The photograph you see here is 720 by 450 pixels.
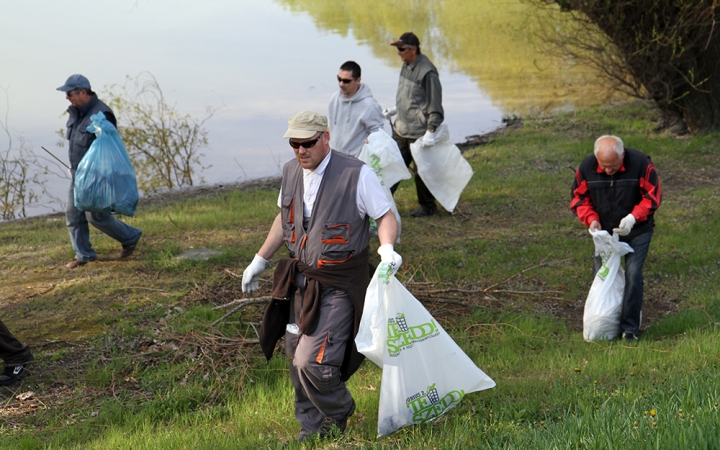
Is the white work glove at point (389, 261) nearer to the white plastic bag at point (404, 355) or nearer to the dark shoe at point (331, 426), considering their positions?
the white plastic bag at point (404, 355)

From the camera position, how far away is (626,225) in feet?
18.4

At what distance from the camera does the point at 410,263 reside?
23.9 feet

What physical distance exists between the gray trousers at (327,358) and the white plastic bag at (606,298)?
2.48 meters

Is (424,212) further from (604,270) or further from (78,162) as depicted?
(78,162)

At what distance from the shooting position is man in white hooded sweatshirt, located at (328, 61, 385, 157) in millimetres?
7749

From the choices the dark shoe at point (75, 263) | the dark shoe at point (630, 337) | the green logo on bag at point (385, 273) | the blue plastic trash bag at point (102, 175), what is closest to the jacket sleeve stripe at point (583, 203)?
the dark shoe at point (630, 337)

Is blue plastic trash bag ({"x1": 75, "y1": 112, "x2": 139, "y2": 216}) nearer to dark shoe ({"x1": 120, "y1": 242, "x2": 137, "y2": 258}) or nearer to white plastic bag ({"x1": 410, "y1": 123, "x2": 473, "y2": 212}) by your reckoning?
dark shoe ({"x1": 120, "y1": 242, "x2": 137, "y2": 258})

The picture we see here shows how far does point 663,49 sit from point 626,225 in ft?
22.7

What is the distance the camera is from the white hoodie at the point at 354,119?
7781 mm

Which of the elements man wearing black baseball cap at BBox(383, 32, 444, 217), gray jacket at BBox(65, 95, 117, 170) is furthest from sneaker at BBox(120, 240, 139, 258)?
man wearing black baseball cap at BBox(383, 32, 444, 217)

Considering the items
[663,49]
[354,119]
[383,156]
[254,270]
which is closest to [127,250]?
[354,119]

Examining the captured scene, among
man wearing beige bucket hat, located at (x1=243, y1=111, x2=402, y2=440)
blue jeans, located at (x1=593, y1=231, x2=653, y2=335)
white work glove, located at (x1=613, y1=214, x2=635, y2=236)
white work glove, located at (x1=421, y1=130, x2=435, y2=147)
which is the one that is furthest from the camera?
white work glove, located at (x1=421, y1=130, x2=435, y2=147)

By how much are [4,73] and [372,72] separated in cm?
886

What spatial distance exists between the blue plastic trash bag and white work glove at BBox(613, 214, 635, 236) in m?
4.47
